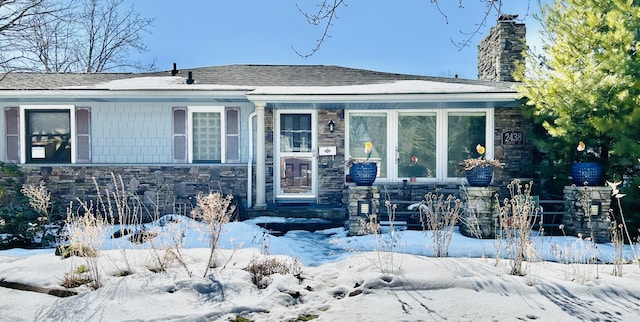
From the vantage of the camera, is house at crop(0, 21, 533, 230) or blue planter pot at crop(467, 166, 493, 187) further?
house at crop(0, 21, 533, 230)

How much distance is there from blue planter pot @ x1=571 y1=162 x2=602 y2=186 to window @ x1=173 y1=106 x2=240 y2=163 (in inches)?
258

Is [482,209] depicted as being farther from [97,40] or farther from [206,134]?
[97,40]

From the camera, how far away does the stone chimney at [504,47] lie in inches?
376

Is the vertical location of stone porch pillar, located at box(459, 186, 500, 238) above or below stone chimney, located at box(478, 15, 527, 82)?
below

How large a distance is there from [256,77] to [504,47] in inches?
250

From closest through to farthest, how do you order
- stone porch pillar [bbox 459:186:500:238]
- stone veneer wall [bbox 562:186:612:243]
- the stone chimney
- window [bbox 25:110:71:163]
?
stone veneer wall [bbox 562:186:612:243] < stone porch pillar [bbox 459:186:500:238] < window [bbox 25:110:71:163] < the stone chimney

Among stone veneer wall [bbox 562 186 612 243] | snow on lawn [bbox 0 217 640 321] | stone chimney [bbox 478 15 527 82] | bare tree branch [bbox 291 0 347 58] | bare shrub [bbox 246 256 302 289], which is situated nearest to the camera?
snow on lawn [bbox 0 217 640 321]

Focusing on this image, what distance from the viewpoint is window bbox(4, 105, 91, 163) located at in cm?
838

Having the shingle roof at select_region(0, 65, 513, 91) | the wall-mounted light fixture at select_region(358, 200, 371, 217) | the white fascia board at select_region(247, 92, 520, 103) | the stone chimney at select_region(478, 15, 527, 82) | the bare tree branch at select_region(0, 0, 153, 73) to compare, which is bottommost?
the wall-mounted light fixture at select_region(358, 200, 371, 217)

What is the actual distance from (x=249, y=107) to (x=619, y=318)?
23.5ft

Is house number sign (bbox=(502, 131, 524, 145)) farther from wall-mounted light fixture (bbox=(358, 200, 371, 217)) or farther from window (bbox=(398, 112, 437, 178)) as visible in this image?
wall-mounted light fixture (bbox=(358, 200, 371, 217))

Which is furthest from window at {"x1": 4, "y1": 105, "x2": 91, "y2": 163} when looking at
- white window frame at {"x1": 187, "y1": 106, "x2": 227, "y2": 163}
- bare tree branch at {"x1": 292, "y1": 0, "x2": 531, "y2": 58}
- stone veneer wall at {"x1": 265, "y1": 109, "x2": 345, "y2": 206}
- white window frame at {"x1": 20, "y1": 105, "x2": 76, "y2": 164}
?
bare tree branch at {"x1": 292, "y1": 0, "x2": 531, "y2": 58}

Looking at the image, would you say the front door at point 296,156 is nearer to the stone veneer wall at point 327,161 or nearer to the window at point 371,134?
the stone veneer wall at point 327,161

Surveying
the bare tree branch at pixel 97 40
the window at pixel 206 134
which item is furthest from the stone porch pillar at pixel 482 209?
the bare tree branch at pixel 97 40
